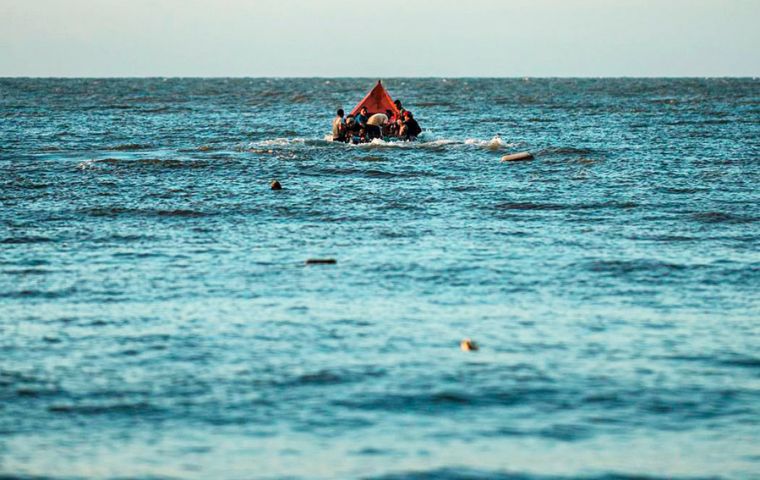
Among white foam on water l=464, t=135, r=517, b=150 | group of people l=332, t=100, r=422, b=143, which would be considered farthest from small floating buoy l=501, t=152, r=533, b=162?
group of people l=332, t=100, r=422, b=143

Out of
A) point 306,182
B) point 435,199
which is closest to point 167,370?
point 435,199

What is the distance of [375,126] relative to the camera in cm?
3941

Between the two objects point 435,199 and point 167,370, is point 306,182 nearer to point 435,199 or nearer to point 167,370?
point 435,199

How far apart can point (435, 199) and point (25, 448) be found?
16963mm

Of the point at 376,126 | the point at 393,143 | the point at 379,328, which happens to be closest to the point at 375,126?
the point at 376,126

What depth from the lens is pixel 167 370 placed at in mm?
11578

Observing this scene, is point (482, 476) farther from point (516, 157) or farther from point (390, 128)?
point (390, 128)

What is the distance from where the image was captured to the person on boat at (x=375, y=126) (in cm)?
3931

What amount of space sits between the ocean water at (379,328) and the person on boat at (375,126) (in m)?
9.87

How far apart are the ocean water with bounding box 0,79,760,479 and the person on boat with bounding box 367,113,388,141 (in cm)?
987

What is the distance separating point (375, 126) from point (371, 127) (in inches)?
5.9

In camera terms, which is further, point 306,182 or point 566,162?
point 566,162

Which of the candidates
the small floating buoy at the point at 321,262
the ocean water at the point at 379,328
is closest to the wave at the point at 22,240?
the ocean water at the point at 379,328

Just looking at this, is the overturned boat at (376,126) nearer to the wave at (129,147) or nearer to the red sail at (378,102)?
the red sail at (378,102)
